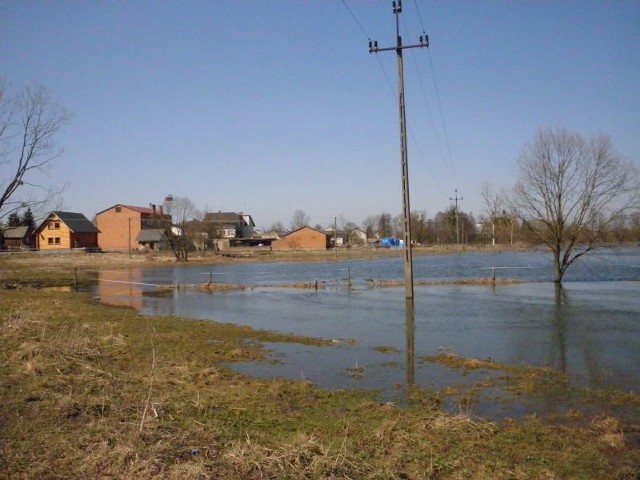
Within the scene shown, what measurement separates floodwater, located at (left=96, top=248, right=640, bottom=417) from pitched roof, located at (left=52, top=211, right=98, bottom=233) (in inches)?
2358

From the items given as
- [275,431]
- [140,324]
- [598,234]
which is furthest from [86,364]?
→ [598,234]

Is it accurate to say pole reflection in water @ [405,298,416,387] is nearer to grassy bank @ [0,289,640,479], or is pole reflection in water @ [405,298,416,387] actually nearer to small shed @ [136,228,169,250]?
grassy bank @ [0,289,640,479]

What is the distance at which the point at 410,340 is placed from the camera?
13852 mm

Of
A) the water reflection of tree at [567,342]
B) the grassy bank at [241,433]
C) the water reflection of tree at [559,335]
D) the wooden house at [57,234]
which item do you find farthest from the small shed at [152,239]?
the grassy bank at [241,433]

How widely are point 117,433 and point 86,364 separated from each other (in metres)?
3.91

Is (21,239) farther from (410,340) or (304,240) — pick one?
(410,340)

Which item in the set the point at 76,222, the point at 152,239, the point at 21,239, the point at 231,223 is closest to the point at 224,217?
the point at 231,223

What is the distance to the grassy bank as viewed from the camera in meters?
5.06

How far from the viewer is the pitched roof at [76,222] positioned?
84.3 metres

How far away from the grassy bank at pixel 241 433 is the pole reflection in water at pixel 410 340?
1.49 metres

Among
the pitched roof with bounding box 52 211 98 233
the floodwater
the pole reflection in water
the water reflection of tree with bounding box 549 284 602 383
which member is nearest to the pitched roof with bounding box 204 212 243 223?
the pitched roof with bounding box 52 211 98 233

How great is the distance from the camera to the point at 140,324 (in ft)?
53.3

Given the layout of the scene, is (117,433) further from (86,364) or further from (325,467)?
(86,364)

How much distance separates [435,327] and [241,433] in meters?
10.7
